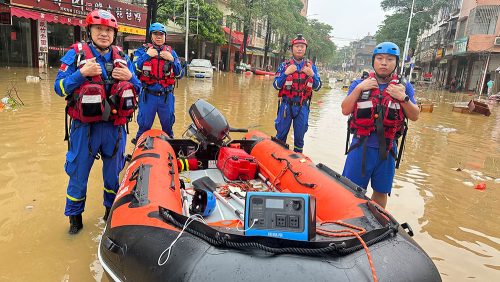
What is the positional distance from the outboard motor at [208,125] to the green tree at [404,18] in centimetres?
3238

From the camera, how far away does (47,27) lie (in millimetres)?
16172

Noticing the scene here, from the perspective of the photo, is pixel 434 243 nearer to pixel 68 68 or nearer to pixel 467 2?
pixel 68 68

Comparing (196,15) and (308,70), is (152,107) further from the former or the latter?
(196,15)

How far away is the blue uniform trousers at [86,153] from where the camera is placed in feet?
8.67

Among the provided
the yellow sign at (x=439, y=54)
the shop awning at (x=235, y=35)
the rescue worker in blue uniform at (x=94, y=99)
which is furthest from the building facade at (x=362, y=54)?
the rescue worker in blue uniform at (x=94, y=99)

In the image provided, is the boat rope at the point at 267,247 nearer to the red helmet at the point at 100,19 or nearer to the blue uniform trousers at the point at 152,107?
the red helmet at the point at 100,19

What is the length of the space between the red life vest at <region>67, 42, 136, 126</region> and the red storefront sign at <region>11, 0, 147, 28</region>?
13.0 meters

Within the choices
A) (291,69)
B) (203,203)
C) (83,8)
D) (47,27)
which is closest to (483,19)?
(83,8)

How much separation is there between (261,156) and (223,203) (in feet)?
2.90

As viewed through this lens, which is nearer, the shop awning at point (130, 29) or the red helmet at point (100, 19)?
the red helmet at point (100, 19)

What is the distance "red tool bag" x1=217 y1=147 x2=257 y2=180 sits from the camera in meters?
3.40

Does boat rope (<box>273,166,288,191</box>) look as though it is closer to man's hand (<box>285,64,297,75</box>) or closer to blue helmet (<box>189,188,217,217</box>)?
blue helmet (<box>189,188,217,217</box>)

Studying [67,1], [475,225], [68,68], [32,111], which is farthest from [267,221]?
[67,1]

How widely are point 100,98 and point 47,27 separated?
16.6 metres
